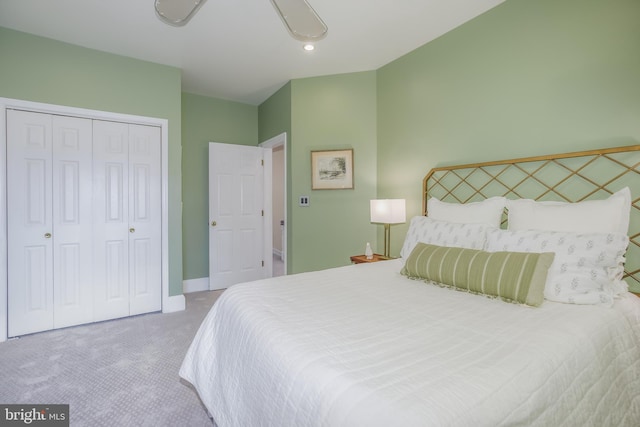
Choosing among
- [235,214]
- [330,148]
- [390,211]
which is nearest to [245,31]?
[330,148]

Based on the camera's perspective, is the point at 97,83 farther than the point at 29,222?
Yes

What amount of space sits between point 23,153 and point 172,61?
63.3 inches

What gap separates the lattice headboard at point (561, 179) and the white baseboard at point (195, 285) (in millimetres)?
3341

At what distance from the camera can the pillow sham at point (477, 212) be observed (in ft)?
6.51

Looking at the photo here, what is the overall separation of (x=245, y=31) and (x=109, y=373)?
114 inches

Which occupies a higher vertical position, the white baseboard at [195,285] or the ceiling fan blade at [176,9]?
the ceiling fan blade at [176,9]

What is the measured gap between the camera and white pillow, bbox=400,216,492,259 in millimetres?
1860

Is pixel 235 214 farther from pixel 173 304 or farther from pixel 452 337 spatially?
pixel 452 337

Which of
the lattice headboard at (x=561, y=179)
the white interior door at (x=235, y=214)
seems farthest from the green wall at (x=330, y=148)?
the lattice headboard at (x=561, y=179)

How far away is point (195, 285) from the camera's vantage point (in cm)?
408

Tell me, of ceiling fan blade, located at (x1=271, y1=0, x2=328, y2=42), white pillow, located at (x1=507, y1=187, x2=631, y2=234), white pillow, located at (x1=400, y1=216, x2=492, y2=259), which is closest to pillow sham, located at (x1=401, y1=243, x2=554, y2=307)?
white pillow, located at (x1=400, y1=216, x2=492, y2=259)

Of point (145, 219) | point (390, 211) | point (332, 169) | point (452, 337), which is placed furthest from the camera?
point (332, 169)

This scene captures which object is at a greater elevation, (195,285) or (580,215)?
(580,215)

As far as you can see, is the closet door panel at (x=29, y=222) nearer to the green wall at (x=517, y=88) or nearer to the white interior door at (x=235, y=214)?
the white interior door at (x=235, y=214)
